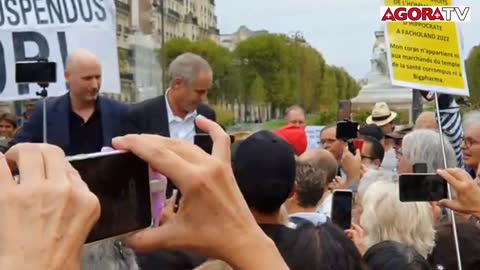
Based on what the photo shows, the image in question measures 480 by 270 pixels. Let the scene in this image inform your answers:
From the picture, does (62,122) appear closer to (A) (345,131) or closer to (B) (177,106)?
(B) (177,106)

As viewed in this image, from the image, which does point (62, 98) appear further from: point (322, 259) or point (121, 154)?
point (121, 154)

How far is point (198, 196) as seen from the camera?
4.13 feet

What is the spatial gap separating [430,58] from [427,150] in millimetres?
517

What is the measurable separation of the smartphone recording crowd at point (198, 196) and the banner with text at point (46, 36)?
4.96 feet

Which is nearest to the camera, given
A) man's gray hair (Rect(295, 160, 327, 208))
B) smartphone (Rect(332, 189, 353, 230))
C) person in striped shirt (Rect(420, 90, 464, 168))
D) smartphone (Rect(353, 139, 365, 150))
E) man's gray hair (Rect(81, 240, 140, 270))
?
man's gray hair (Rect(81, 240, 140, 270))

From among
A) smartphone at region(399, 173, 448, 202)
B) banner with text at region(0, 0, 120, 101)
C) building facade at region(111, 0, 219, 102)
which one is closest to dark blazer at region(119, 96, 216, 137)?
banner with text at region(0, 0, 120, 101)

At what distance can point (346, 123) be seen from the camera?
24.1 ft


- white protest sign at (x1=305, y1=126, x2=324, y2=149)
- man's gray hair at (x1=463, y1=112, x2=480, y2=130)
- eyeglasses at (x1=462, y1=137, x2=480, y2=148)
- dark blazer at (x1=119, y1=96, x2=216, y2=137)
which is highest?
dark blazer at (x1=119, y1=96, x2=216, y2=137)

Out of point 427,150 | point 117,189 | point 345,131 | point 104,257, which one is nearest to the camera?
point 117,189

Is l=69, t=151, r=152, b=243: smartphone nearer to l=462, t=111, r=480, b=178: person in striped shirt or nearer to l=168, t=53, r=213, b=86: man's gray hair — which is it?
l=168, t=53, r=213, b=86: man's gray hair

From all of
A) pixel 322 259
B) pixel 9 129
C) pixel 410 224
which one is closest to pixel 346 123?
pixel 9 129

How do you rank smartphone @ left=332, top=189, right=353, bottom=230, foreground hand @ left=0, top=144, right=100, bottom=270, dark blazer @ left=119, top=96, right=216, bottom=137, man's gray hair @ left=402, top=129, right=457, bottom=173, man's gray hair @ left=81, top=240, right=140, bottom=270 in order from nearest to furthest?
foreground hand @ left=0, top=144, right=100, bottom=270, man's gray hair @ left=81, top=240, right=140, bottom=270, smartphone @ left=332, top=189, right=353, bottom=230, man's gray hair @ left=402, top=129, right=457, bottom=173, dark blazer @ left=119, top=96, right=216, bottom=137

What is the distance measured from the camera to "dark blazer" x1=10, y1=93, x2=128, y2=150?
16.5 ft

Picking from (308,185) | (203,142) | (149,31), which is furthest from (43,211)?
(149,31)
